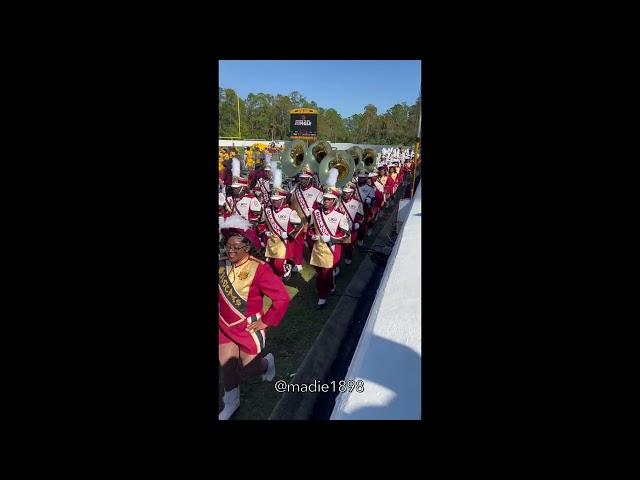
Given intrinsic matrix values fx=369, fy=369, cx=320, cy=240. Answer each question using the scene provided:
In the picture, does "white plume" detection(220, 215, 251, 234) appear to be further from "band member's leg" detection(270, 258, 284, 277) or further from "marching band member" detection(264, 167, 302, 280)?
"band member's leg" detection(270, 258, 284, 277)

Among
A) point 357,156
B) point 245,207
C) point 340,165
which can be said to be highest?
point 357,156

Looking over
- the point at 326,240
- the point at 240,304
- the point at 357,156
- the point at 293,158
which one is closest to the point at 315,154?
the point at 293,158

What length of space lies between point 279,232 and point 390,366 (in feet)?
14.3

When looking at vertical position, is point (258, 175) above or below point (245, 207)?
above

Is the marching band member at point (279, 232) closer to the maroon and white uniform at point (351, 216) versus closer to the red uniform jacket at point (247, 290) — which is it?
the maroon and white uniform at point (351, 216)

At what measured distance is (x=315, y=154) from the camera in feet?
36.1

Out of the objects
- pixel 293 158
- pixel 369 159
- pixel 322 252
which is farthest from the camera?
pixel 369 159

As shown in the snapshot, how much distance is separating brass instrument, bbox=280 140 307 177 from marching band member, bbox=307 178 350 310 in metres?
5.02

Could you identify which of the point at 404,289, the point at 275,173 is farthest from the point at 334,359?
the point at 275,173

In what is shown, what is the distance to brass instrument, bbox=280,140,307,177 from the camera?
11102 mm

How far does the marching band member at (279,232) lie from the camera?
6434 millimetres

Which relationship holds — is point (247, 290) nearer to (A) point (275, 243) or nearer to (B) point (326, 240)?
(B) point (326, 240)

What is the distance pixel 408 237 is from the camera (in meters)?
4.71

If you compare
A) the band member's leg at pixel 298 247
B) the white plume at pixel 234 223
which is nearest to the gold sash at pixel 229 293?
the white plume at pixel 234 223
